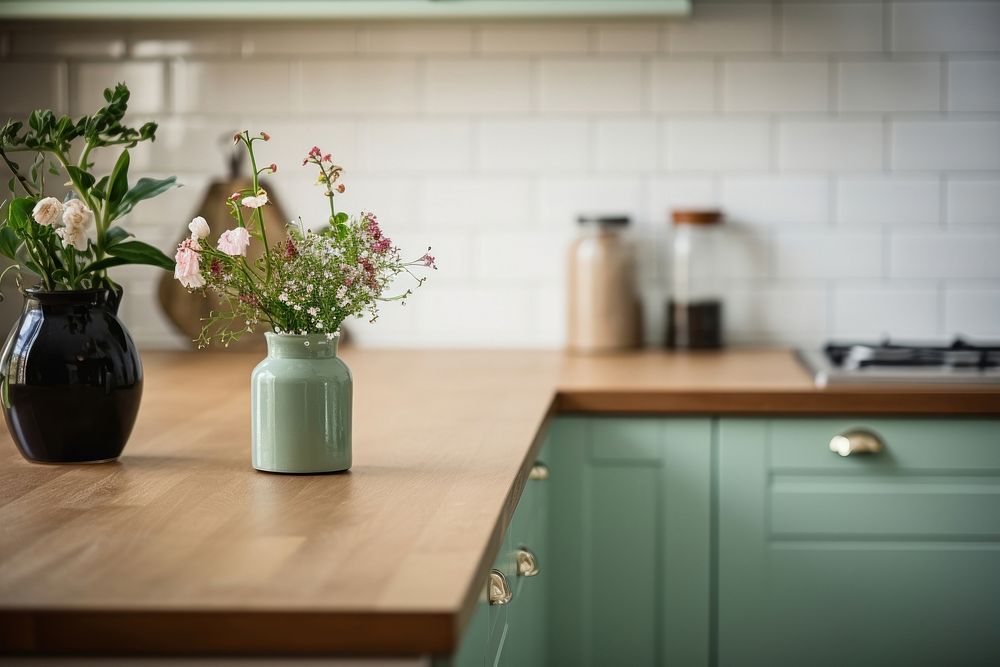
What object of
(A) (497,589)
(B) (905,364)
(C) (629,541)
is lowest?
(C) (629,541)

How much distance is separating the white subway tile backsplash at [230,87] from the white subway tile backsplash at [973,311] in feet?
5.04

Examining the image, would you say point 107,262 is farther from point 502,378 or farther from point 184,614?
point 502,378

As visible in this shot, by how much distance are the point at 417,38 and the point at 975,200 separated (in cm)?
127

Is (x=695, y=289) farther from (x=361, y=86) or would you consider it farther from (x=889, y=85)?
(x=361, y=86)

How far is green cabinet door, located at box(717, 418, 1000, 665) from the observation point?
1983 millimetres

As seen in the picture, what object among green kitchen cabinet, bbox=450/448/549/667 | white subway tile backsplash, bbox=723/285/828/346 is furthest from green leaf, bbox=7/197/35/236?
white subway tile backsplash, bbox=723/285/828/346

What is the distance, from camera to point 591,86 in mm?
2594

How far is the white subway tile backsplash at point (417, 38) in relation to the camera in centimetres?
261

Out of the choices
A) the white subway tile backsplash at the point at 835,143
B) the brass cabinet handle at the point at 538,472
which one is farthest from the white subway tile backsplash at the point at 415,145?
the brass cabinet handle at the point at 538,472

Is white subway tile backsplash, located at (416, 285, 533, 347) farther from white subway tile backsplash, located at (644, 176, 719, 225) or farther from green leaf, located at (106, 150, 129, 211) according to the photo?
green leaf, located at (106, 150, 129, 211)

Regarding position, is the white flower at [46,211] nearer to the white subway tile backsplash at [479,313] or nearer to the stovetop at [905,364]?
the stovetop at [905,364]

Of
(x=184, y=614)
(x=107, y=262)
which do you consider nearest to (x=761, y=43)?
(x=107, y=262)

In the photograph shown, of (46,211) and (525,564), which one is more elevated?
(46,211)

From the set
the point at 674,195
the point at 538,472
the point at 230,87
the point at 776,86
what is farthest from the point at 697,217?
the point at 230,87
